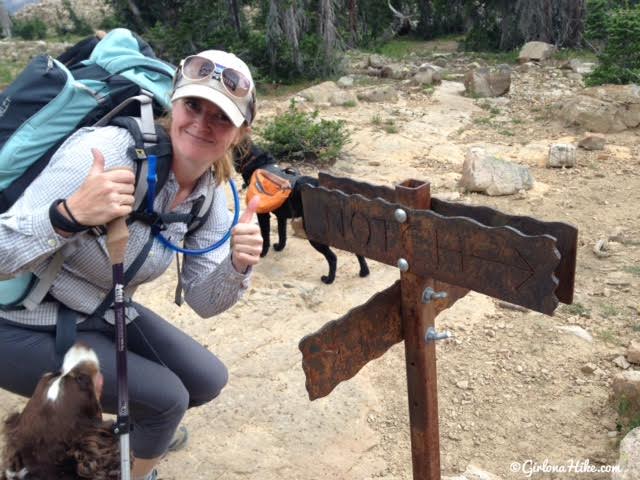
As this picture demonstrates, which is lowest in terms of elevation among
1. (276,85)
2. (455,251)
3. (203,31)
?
(276,85)

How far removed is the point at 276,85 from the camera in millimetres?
13023

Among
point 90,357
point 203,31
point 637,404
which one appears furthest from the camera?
point 203,31

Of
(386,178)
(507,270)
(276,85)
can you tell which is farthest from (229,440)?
(276,85)

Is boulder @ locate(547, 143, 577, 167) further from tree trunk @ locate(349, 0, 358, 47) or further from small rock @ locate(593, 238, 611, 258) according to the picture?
tree trunk @ locate(349, 0, 358, 47)

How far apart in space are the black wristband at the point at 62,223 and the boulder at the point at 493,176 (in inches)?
214

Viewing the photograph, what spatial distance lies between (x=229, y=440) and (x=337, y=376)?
1616 millimetres

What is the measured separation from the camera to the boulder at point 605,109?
338 inches

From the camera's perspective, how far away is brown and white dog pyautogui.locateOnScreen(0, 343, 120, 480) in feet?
6.20

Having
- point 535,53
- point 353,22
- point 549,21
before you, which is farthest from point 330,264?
point 353,22

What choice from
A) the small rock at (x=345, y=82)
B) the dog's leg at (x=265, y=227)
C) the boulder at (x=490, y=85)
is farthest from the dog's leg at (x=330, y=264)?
the small rock at (x=345, y=82)

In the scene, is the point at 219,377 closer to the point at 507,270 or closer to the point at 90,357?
the point at 90,357

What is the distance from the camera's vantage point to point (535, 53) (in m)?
13.5

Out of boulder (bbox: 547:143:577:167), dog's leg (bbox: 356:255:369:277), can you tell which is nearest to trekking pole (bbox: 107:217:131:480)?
dog's leg (bbox: 356:255:369:277)

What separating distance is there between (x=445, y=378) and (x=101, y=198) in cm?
256
